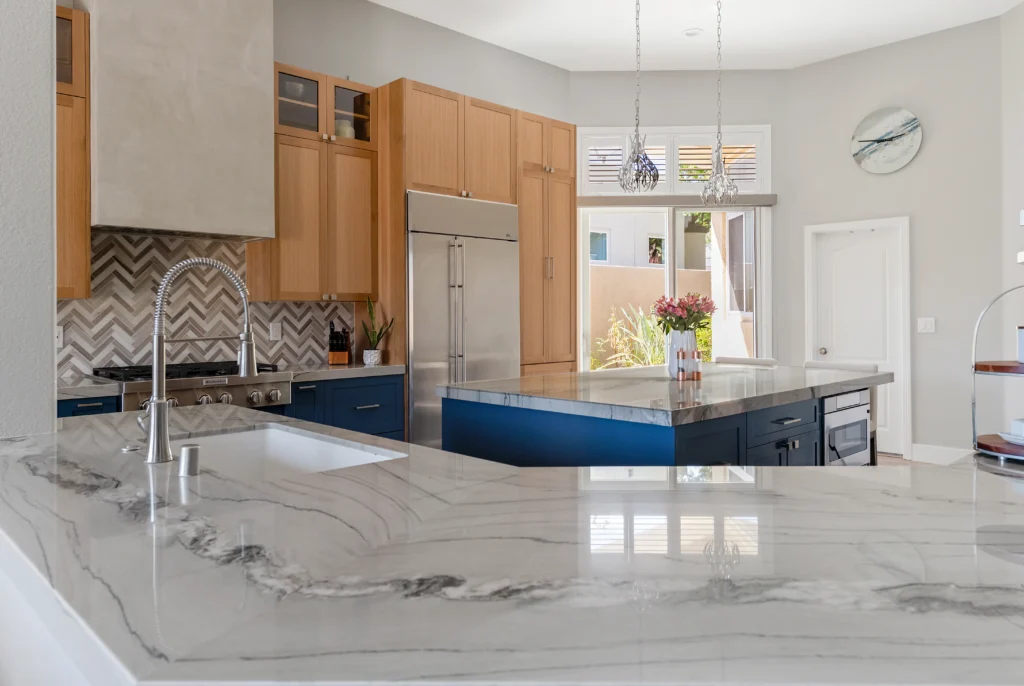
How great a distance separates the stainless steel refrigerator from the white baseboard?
3384 millimetres

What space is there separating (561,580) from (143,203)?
10.7 feet

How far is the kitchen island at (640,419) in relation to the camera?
2318mm

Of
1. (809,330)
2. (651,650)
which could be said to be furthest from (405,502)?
(809,330)

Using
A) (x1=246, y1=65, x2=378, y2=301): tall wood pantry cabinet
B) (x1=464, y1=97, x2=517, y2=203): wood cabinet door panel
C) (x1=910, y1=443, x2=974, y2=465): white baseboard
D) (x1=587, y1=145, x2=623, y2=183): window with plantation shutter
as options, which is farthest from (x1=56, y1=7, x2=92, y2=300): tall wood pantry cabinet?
(x1=910, y1=443, x2=974, y2=465): white baseboard

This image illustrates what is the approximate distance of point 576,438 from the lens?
8.21 ft

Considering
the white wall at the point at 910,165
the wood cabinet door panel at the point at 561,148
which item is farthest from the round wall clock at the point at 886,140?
the wood cabinet door panel at the point at 561,148

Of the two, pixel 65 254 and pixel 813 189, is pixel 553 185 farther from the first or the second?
Result: pixel 65 254

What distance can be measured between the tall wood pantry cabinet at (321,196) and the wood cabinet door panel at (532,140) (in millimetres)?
1120

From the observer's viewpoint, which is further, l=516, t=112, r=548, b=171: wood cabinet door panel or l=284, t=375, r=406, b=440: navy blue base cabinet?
l=516, t=112, r=548, b=171: wood cabinet door panel

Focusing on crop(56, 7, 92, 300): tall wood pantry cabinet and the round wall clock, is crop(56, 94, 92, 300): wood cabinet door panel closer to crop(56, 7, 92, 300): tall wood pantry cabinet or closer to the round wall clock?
crop(56, 7, 92, 300): tall wood pantry cabinet

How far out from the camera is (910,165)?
222 inches

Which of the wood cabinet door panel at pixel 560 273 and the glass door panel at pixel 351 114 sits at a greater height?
the glass door panel at pixel 351 114

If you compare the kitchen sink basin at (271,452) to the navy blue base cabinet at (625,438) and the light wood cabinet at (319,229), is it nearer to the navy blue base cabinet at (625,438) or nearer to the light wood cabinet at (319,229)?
the navy blue base cabinet at (625,438)

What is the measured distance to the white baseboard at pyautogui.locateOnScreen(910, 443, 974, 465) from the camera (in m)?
5.48
